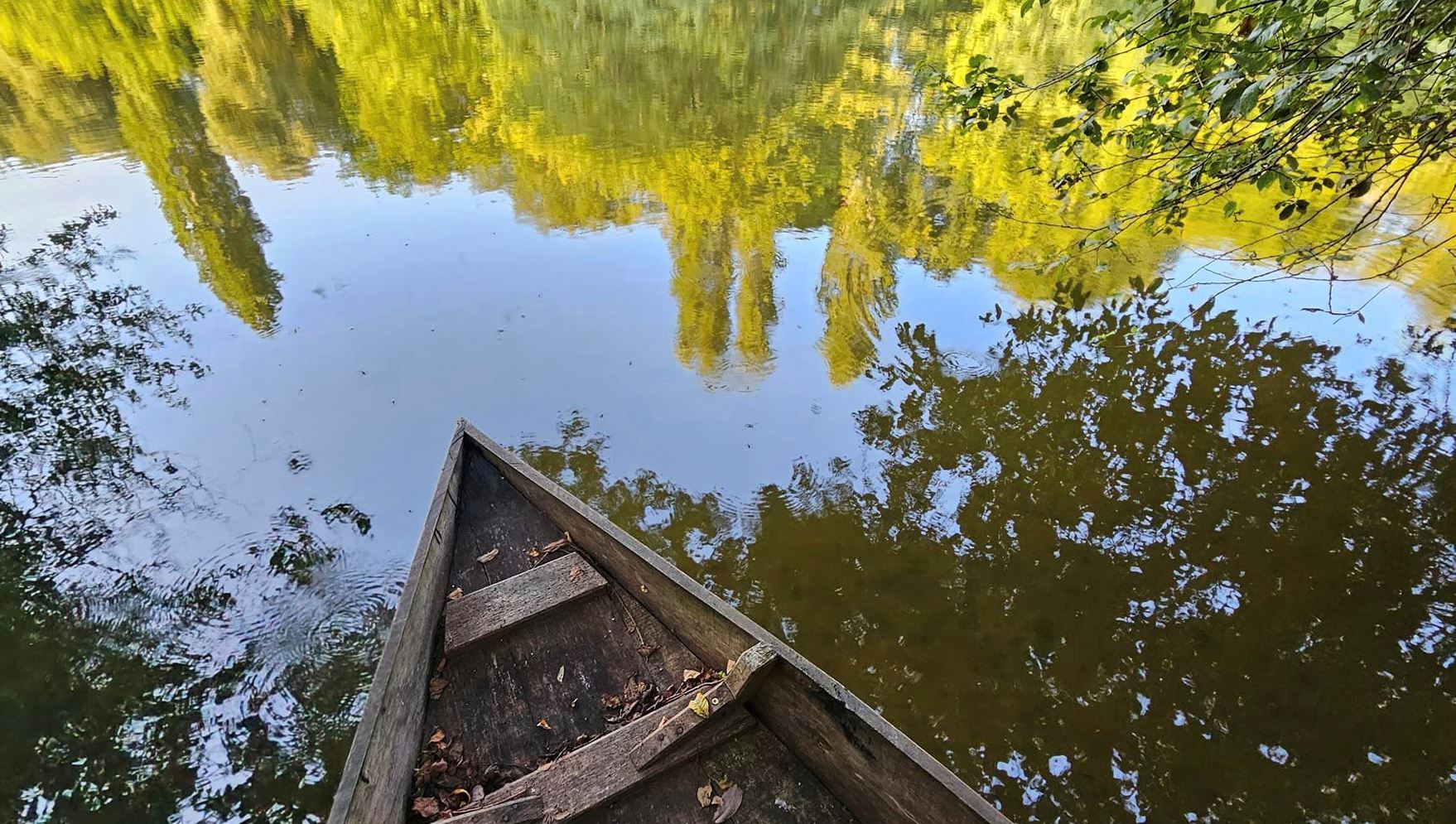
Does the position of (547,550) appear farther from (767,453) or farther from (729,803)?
(767,453)

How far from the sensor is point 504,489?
3285 mm

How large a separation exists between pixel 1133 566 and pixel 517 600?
301cm

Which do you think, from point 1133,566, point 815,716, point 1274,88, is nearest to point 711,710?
point 815,716

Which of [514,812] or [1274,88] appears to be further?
[1274,88]

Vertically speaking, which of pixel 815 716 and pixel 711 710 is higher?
pixel 815 716

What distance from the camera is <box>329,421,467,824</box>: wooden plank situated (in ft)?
5.78

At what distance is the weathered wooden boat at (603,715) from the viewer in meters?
1.91

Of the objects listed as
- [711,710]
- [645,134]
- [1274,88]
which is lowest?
[711,710]

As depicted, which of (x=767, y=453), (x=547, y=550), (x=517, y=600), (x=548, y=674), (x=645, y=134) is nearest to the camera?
(x=548, y=674)

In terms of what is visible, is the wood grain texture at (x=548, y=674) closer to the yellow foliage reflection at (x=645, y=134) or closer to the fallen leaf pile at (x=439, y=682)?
the fallen leaf pile at (x=439, y=682)

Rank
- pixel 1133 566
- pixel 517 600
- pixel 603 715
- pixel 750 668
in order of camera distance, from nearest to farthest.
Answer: pixel 750 668, pixel 603 715, pixel 517 600, pixel 1133 566

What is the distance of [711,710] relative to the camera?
7.09 ft

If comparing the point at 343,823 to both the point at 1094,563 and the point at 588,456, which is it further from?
the point at 1094,563

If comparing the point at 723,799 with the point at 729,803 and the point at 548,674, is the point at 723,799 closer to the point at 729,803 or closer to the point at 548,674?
the point at 729,803
